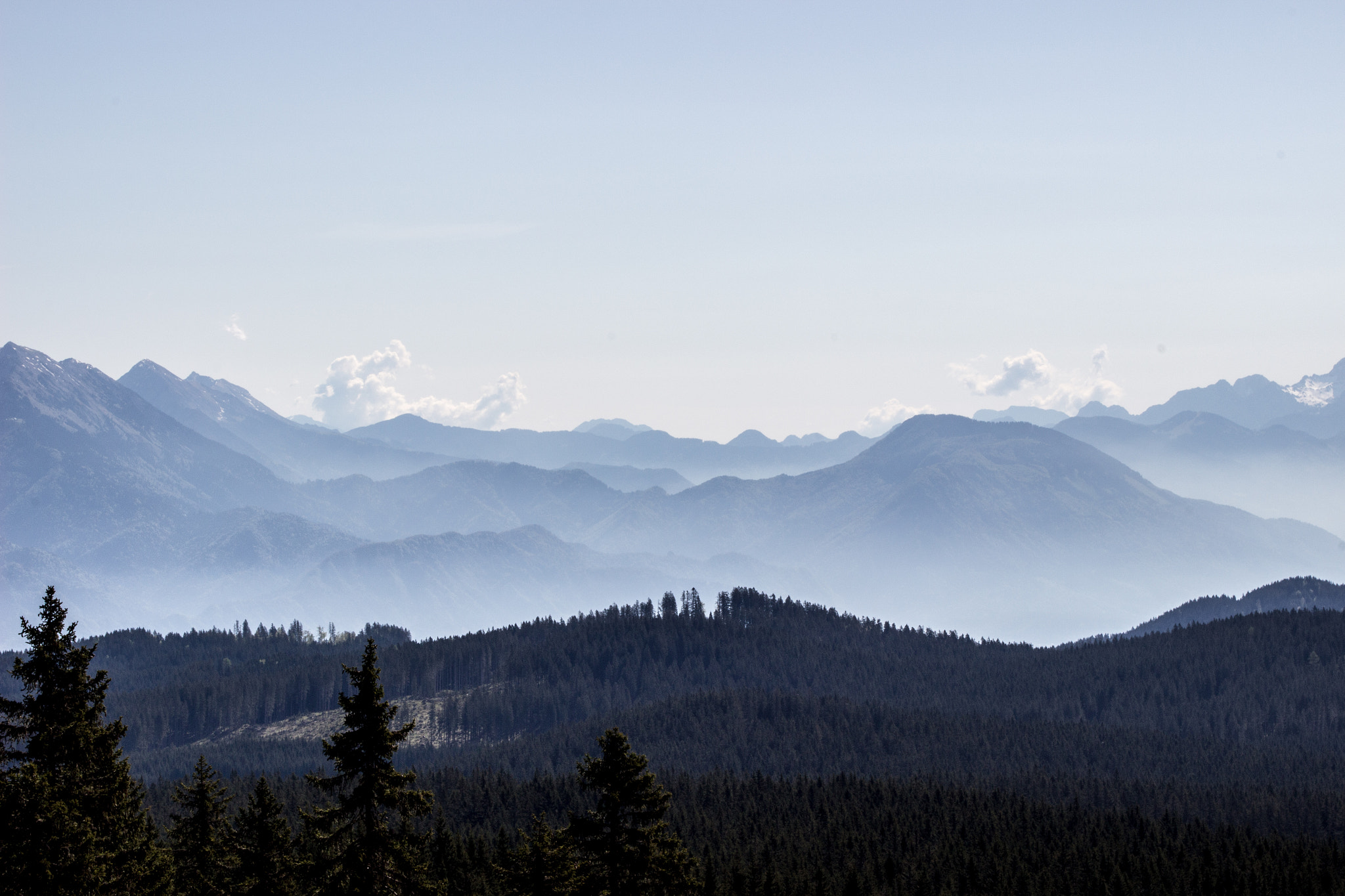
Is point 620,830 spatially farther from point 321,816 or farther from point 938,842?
point 938,842


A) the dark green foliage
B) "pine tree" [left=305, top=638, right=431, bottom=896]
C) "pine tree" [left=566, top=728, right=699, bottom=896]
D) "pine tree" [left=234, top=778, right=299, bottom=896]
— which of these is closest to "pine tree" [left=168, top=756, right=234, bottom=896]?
"pine tree" [left=234, top=778, right=299, bottom=896]

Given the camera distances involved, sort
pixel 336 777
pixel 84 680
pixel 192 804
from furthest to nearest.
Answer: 1. pixel 192 804
2. pixel 84 680
3. pixel 336 777

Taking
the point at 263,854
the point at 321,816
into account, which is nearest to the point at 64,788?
the point at 321,816

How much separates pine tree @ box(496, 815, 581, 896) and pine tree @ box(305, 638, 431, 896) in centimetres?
562

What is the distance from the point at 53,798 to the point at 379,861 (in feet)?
37.8

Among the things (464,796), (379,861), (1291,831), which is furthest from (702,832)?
(379,861)

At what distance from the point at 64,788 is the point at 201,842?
49.0 ft

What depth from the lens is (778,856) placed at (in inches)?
5561

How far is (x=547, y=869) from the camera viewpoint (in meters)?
47.2

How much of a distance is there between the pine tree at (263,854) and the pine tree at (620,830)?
1438 cm

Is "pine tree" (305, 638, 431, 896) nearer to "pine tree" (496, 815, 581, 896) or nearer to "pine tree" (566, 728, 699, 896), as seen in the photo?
"pine tree" (496, 815, 581, 896)

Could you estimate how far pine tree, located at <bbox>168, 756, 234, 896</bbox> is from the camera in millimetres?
54375

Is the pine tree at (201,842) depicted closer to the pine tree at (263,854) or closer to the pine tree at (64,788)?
the pine tree at (263,854)

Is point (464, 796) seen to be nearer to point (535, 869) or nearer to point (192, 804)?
point (192, 804)
